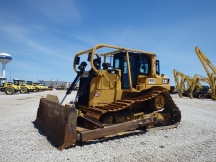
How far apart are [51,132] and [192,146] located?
13.7 ft

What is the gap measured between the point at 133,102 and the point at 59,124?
8.02 feet

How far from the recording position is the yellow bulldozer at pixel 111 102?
18.5 ft

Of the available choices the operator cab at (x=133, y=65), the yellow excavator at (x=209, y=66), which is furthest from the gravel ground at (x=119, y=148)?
the yellow excavator at (x=209, y=66)

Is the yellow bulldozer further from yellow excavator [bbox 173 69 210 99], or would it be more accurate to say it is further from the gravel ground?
yellow excavator [bbox 173 69 210 99]

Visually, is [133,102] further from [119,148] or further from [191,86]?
[191,86]

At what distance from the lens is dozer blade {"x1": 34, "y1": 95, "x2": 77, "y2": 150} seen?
5.09m

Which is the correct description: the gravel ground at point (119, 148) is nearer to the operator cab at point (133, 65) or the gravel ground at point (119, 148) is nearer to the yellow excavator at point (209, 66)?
the operator cab at point (133, 65)

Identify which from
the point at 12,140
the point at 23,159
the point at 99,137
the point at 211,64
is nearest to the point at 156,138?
the point at 99,137

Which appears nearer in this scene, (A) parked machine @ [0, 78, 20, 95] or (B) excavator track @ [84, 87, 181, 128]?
(B) excavator track @ [84, 87, 181, 128]

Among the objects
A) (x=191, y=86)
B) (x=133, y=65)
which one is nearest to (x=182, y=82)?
(x=191, y=86)

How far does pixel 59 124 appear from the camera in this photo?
566 cm

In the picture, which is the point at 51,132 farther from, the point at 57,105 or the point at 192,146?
the point at 192,146

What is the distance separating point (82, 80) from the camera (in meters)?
7.29

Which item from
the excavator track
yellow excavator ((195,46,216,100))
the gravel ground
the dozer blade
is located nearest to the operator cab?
the excavator track
